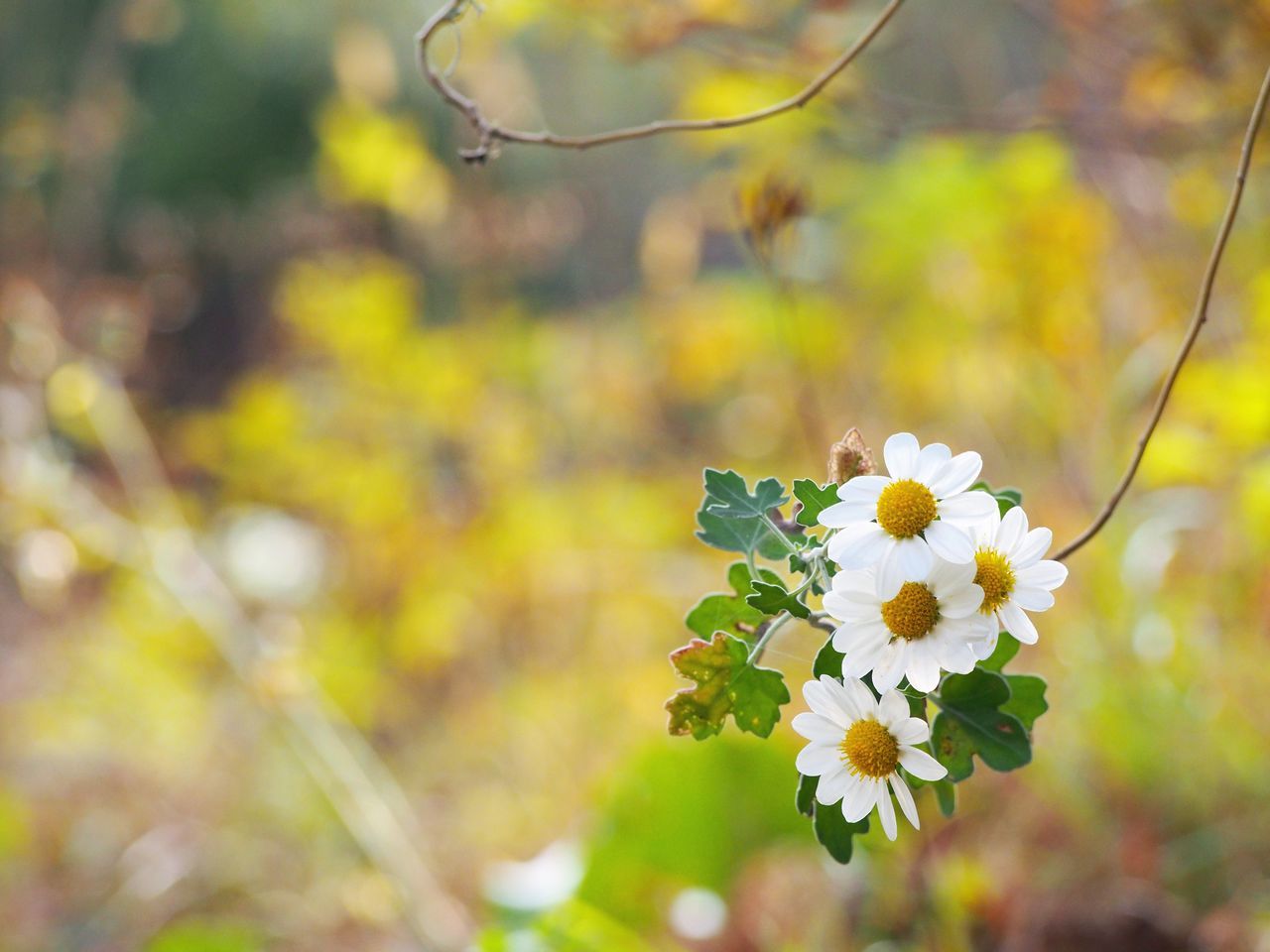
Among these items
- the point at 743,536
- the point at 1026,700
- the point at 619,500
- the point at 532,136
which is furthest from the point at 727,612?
the point at 619,500

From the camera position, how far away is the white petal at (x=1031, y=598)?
1.21 feet

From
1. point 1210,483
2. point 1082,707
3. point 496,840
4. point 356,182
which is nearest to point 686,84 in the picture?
point 356,182

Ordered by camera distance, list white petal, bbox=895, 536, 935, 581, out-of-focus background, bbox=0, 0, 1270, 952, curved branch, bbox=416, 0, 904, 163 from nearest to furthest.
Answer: white petal, bbox=895, 536, 935, 581 → curved branch, bbox=416, 0, 904, 163 → out-of-focus background, bbox=0, 0, 1270, 952

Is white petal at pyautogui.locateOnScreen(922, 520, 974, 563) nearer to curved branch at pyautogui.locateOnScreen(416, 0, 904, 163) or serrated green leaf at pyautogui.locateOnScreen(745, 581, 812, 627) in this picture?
serrated green leaf at pyautogui.locateOnScreen(745, 581, 812, 627)

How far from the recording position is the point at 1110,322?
149 cm

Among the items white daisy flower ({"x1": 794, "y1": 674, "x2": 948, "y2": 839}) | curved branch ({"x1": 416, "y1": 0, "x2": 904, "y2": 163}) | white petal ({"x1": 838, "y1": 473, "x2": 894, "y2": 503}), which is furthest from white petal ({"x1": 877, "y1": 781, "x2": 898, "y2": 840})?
curved branch ({"x1": 416, "y1": 0, "x2": 904, "y2": 163})

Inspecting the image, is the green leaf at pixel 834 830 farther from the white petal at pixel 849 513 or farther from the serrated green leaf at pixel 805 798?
the white petal at pixel 849 513

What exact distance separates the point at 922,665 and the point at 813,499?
71mm

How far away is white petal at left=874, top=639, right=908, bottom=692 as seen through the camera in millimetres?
364

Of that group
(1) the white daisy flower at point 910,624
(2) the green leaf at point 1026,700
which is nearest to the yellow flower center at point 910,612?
(1) the white daisy flower at point 910,624

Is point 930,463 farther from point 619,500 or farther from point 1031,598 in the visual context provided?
point 619,500

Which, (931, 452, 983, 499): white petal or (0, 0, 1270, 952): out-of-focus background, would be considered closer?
(931, 452, 983, 499): white petal

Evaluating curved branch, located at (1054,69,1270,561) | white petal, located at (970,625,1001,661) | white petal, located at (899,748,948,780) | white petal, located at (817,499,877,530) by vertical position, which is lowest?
white petal, located at (899,748,948,780)

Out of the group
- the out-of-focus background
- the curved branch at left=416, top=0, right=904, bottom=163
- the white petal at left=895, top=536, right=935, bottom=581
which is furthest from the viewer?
the out-of-focus background
